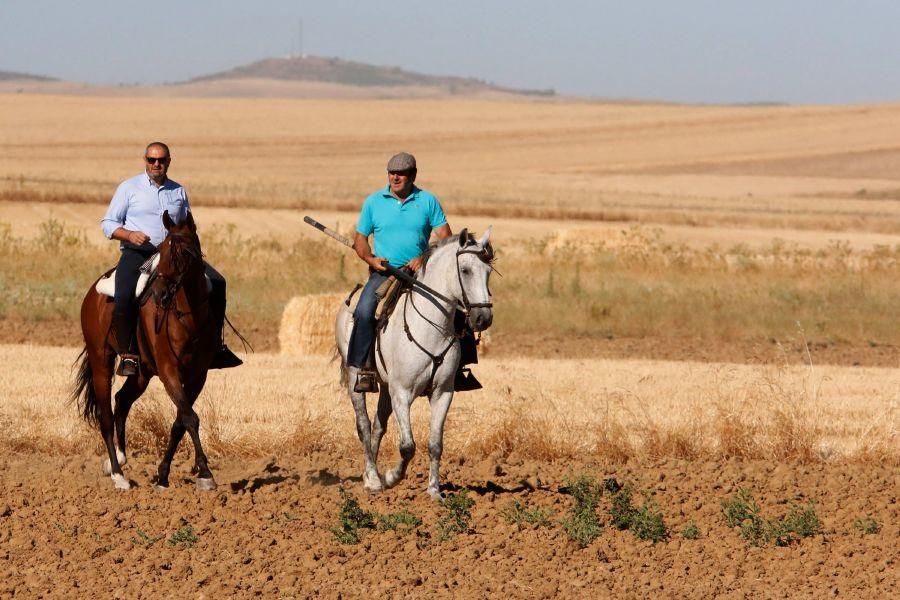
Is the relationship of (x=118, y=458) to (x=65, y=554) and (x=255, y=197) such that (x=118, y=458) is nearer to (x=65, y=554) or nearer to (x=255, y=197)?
(x=65, y=554)

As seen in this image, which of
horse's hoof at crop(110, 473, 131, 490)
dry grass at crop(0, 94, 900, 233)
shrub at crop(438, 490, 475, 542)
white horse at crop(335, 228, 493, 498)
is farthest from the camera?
dry grass at crop(0, 94, 900, 233)

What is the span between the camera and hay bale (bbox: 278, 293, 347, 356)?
814 inches

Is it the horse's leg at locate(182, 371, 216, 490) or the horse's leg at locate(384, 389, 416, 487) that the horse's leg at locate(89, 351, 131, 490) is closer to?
the horse's leg at locate(182, 371, 216, 490)

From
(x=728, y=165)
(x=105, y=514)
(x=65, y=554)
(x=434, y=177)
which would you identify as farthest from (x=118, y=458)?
(x=728, y=165)

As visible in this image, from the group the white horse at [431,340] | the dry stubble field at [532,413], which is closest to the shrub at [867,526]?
the dry stubble field at [532,413]

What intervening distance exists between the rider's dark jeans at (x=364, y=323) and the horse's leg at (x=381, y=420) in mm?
458

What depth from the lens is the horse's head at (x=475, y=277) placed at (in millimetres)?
9547

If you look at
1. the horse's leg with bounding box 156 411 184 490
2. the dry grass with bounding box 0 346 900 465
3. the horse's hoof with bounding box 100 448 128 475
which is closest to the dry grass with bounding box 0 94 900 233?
the dry grass with bounding box 0 346 900 465

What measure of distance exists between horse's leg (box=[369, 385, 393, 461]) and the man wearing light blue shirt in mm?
1401

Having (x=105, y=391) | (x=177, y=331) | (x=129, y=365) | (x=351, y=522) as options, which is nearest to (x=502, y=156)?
(x=105, y=391)

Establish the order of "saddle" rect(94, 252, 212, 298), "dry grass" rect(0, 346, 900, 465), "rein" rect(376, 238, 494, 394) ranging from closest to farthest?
"rein" rect(376, 238, 494, 394)
"saddle" rect(94, 252, 212, 298)
"dry grass" rect(0, 346, 900, 465)

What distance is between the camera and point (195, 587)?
8250mm

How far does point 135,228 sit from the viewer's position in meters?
10.9

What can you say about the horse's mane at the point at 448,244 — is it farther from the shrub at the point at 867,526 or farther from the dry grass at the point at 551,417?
the shrub at the point at 867,526
